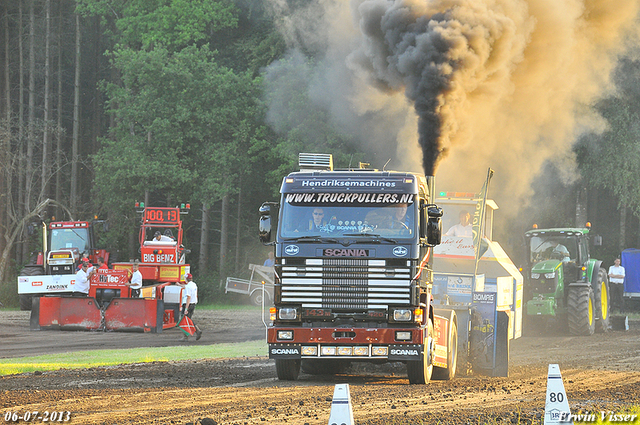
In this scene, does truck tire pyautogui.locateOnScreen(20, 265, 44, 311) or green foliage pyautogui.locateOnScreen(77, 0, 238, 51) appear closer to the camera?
truck tire pyautogui.locateOnScreen(20, 265, 44, 311)

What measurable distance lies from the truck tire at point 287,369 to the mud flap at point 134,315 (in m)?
10.5

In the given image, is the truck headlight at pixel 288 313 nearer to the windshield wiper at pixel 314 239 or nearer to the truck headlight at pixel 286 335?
the truck headlight at pixel 286 335

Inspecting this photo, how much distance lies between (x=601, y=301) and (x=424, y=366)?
1355cm

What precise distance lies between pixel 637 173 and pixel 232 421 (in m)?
28.7

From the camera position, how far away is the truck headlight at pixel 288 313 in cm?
1158

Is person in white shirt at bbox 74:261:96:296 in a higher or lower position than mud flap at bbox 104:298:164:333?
higher

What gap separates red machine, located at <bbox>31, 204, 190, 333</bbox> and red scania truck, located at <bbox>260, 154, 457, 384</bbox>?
11.6 meters

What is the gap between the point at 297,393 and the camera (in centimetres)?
1087

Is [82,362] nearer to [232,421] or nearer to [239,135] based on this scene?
[232,421]

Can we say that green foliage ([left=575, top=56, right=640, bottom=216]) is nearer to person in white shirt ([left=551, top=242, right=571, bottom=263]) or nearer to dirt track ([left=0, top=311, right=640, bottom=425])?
person in white shirt ([left=551, top=242, right=571, bottom=263])

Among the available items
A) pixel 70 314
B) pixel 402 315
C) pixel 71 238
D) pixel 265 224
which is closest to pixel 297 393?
pixel 402 315

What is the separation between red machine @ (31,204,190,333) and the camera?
22.4 metres

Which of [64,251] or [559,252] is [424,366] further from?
[64,251]

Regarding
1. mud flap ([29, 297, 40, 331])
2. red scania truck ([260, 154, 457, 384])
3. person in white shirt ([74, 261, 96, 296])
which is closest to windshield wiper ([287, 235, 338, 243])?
red scania truck ([260, 154, 457, 384])
